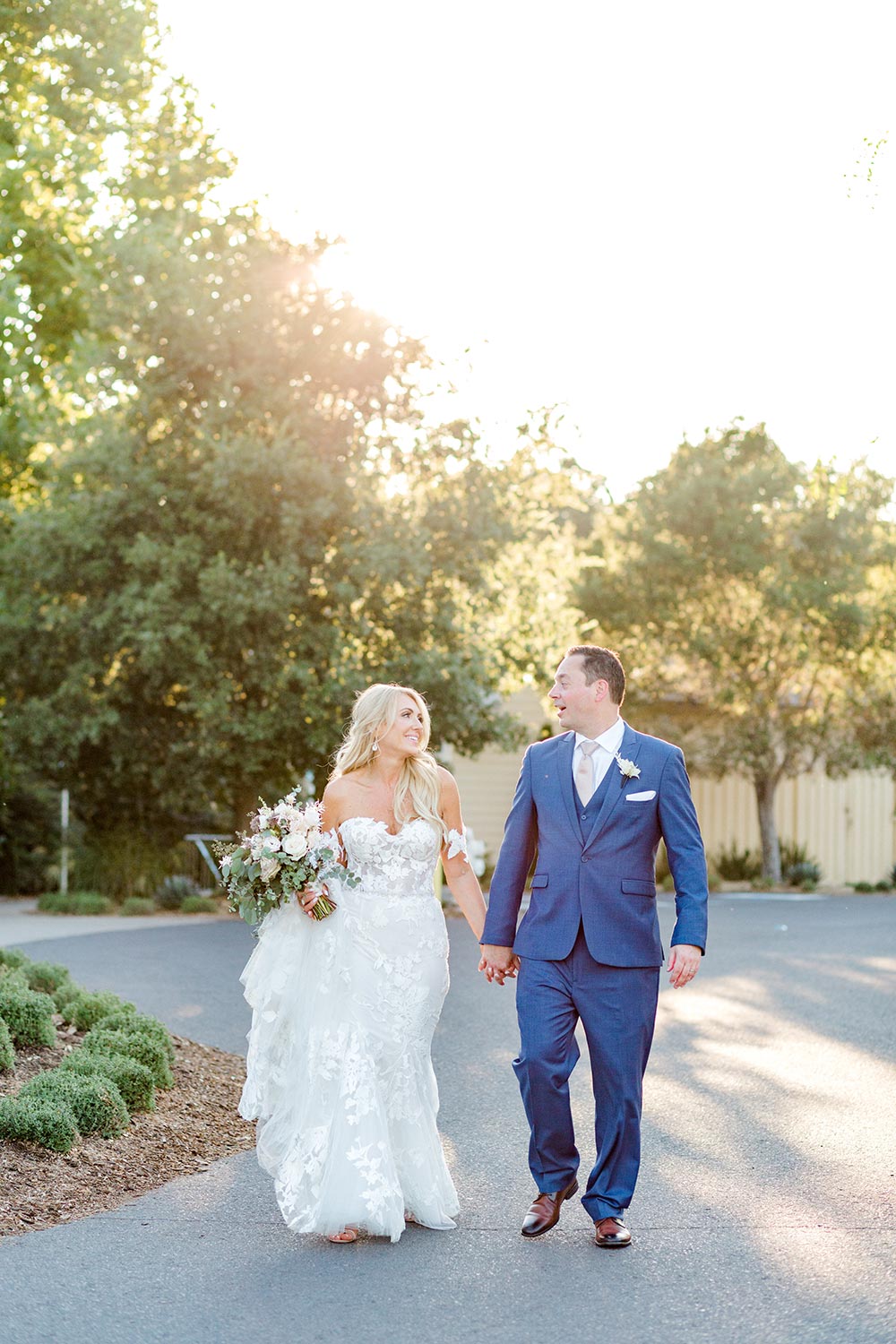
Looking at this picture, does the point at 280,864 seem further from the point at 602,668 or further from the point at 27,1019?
the point at 27,1019

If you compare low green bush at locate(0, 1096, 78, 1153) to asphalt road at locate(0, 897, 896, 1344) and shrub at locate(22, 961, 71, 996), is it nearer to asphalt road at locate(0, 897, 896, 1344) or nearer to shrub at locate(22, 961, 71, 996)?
asphalt road at locate(0, 897, 896, 1344)

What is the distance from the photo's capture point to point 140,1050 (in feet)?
27.8

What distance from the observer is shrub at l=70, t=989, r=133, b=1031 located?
969cm

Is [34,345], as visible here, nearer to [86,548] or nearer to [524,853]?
[86,548]

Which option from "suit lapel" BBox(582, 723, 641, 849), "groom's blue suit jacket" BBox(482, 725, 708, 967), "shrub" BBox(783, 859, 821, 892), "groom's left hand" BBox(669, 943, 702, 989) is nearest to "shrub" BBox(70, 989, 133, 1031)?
"groom's blue suit jacket" BBox(482, 725, 708, 967)

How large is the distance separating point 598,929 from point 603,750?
0.69 m

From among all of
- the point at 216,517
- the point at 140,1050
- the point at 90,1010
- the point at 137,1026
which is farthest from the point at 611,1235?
the point at 216,517

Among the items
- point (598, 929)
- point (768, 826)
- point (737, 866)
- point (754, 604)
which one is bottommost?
point (737, 866)

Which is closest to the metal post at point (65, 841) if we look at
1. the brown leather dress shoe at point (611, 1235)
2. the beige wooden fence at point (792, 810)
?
the beige wooden fence at point (792, 810)

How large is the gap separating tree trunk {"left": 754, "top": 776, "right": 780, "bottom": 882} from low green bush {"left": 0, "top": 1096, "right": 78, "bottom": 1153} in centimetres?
2361

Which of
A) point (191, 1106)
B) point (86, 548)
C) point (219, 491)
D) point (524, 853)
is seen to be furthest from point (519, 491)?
point (524, 853)

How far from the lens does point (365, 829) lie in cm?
659

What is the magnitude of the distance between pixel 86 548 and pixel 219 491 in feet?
6.34

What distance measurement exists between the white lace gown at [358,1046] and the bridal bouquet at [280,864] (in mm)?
104
